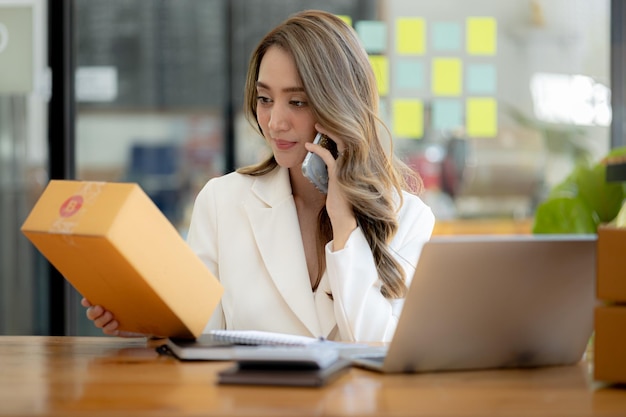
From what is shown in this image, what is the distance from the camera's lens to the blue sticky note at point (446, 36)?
4.54 metres

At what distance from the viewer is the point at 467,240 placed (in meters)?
1.43

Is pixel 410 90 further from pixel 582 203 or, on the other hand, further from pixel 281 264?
pixel 281 264

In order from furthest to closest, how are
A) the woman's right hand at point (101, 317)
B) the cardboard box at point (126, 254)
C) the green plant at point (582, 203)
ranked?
the green plant at point (582, 203) < the woman's right hand at point (101, 317) < the cardboard box at point (126, 254)

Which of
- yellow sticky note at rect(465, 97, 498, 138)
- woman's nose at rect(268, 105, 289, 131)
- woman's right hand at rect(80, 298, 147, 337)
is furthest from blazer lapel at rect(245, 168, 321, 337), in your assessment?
yellow sticky note at rect(465, 97, 498, 138)

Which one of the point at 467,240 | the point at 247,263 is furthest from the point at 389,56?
the point at 467,240

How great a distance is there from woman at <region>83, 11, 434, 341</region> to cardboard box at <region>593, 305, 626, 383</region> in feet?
2.83

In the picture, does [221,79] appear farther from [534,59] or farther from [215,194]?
[215,194]

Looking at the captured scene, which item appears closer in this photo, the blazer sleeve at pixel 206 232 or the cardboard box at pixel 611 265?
the cardboard box at pixel 611 265

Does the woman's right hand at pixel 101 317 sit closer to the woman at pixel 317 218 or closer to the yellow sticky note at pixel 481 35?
the woman at pixel 317 218

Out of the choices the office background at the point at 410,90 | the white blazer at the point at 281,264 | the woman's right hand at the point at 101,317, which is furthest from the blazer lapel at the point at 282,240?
the office background at the point at 410,90

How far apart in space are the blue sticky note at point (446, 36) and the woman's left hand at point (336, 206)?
89.0 inches

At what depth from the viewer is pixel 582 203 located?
12.6ft

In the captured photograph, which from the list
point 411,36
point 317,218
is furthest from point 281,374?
point 411,36

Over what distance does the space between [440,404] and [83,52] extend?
3.68 meters
